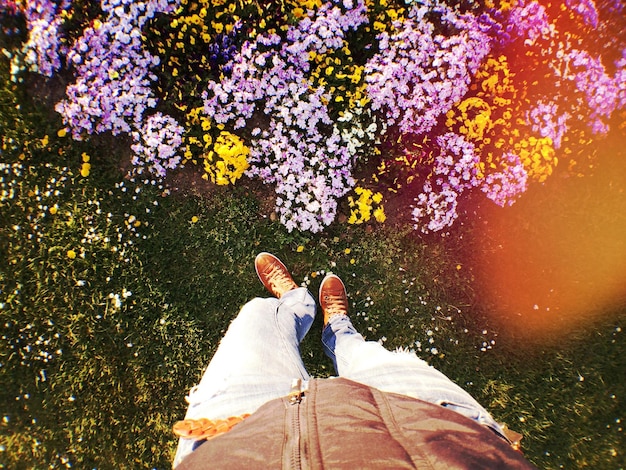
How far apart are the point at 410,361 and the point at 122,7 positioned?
3220 mm

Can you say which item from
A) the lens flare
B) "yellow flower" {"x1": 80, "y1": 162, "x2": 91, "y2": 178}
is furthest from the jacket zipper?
"yellow flower" {"x1": 80, "y1": 162, "x2": 91, "y2": 178}

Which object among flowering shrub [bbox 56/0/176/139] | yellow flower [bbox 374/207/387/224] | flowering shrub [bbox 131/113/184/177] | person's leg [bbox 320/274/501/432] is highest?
flowering shrub [bbox 56/0/176/139]

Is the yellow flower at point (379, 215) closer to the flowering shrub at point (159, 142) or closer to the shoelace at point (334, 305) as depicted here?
the shoelace at point (334, 305)

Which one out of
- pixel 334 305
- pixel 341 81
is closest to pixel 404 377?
pixel 334 305

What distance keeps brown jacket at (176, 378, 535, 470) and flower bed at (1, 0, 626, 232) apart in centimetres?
192

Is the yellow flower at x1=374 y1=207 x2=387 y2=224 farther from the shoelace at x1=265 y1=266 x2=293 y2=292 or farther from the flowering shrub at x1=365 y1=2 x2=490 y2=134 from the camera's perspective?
the shoelace at x1=265 y1=266 x2=293 y2=292

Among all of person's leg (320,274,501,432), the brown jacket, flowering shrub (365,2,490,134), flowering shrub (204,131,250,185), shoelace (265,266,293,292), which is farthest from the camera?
shoelace (265,266,293,292)

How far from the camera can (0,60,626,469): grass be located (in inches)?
135

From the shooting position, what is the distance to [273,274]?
340 centimetres

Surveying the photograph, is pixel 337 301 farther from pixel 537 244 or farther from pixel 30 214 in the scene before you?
pixel 30 214

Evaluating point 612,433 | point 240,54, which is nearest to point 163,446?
point 240,54

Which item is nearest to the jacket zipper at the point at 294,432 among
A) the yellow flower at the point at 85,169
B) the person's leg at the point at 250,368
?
the person's leg at the point at 250,368

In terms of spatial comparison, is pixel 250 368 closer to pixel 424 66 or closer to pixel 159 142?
pixel 159 142

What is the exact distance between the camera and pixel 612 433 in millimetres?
3387
